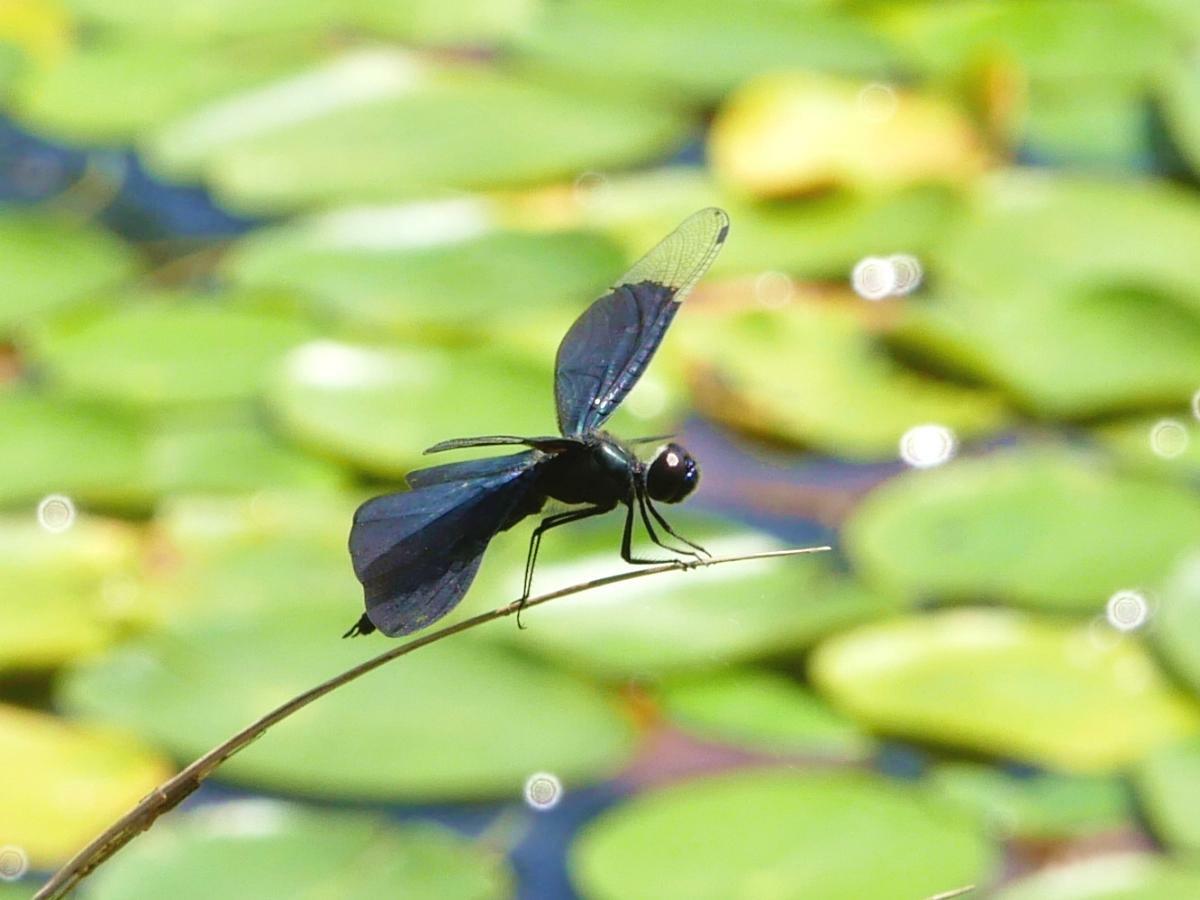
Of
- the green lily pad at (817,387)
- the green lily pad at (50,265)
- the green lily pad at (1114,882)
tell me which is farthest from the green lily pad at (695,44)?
the green lily pad at (1114,882)

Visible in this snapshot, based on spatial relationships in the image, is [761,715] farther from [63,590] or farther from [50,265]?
[50,265]

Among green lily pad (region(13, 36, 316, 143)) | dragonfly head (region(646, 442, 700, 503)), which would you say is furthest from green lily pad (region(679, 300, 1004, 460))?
dragonfly head (region(646, 442, 700, 503))

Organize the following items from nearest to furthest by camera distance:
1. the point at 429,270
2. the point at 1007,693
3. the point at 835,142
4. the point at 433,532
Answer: the point at 433,532, the point at 1007,693, the point at 429,270, the point at 835,142

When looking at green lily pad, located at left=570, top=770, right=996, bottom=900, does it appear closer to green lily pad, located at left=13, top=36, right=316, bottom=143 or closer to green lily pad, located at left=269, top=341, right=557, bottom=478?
green lily pad, located at left=269, top=341, right=557, bottom=478

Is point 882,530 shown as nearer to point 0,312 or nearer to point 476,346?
point 476,346

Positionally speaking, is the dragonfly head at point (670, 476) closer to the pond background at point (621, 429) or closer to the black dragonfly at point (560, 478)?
the black dragonfly at point (560, 478)

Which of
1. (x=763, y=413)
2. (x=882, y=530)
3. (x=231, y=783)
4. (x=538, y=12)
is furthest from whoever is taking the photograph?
(x=538, y=12)

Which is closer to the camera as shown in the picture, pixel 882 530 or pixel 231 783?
pixel 231 783

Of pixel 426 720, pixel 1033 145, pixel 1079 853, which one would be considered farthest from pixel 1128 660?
pixel 1033 145

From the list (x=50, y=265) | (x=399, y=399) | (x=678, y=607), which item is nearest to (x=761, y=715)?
(x=678, y=607)
